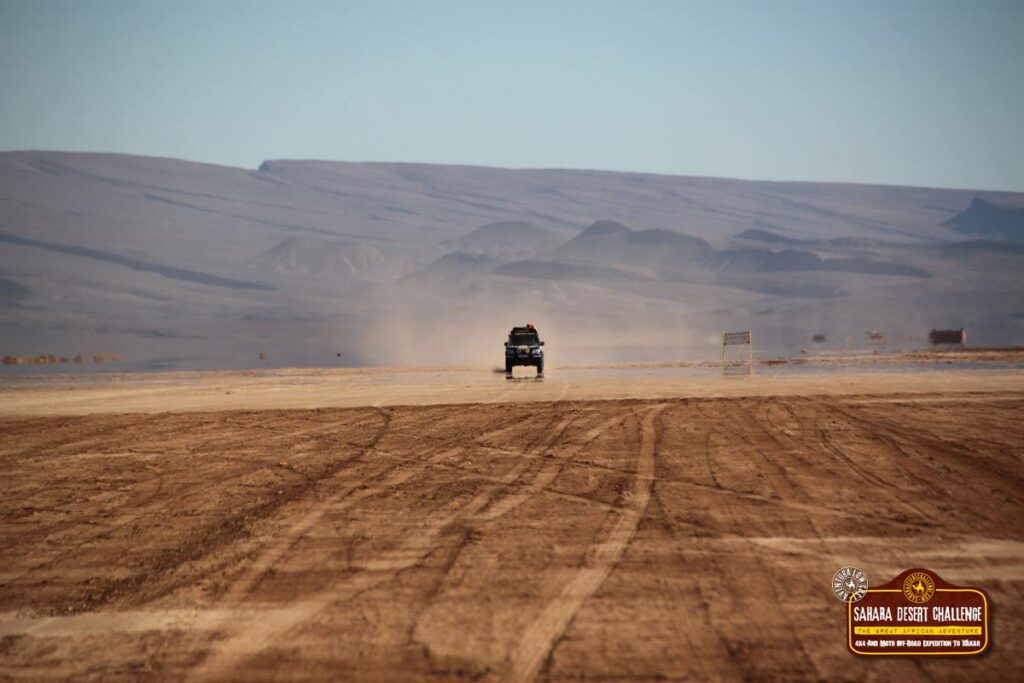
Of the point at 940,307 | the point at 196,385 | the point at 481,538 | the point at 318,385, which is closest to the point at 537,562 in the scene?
the point at 481,538

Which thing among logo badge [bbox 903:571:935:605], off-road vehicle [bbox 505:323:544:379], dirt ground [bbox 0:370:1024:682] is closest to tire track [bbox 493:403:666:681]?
dirt ground [bbox 0:370:1024:682]

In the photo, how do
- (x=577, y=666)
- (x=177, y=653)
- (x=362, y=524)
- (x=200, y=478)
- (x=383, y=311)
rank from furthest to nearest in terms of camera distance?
(x=383, y=311), (x=200, y=478), (x=362, y=524), (x=177, y=653), (x=577, y=666)

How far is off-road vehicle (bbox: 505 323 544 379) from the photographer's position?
4366 centimetres

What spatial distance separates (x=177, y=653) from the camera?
7.84 m

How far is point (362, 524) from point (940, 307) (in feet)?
568

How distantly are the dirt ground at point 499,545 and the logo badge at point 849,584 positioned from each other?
0.12 metres

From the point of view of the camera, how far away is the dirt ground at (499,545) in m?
7.68

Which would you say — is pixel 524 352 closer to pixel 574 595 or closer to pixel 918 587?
pixel 574 595

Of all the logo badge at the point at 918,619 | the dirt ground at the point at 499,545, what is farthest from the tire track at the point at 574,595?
the logo badge at the point at 918,619

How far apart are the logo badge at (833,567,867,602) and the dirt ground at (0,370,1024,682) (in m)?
0.12

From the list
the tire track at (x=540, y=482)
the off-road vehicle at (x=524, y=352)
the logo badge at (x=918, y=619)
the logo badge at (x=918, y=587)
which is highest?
the off-road vehicle at (x=524, y=352)

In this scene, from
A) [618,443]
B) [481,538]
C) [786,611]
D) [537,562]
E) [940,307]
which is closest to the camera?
[786,611]

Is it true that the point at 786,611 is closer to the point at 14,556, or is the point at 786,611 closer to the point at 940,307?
the point at 14,556

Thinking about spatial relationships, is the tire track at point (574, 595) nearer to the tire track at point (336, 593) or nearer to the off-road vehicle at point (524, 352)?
the tire track at point (336, 593)
